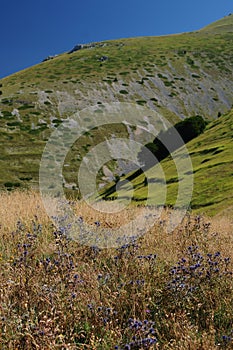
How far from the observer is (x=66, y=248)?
701cm

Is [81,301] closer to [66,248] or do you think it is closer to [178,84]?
[66,248]

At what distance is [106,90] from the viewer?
104m

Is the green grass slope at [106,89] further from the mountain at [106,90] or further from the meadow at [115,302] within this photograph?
the meadow at [115,302]

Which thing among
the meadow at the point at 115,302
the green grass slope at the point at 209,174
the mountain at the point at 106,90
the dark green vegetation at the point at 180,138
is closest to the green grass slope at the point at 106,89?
the mountain at the point at 106,90

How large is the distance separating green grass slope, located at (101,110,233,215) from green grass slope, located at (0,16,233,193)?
2629 cm

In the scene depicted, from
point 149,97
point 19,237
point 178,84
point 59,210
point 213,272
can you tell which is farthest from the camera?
point 178,84

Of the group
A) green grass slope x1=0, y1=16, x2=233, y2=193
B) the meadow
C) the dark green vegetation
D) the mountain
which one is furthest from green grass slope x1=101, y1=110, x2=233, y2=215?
green grass slope x1=0, y1=16, x2=233, y2=193

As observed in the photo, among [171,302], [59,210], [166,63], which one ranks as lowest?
[171,302]

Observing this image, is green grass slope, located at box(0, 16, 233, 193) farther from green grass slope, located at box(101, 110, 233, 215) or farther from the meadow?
the meadow

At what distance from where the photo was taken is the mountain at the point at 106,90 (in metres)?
73.1

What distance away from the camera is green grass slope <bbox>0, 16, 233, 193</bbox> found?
74.8 metres

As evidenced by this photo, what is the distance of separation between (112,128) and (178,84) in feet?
128

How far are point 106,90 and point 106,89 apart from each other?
72cm

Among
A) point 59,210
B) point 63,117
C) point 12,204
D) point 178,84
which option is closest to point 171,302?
point 59,210
